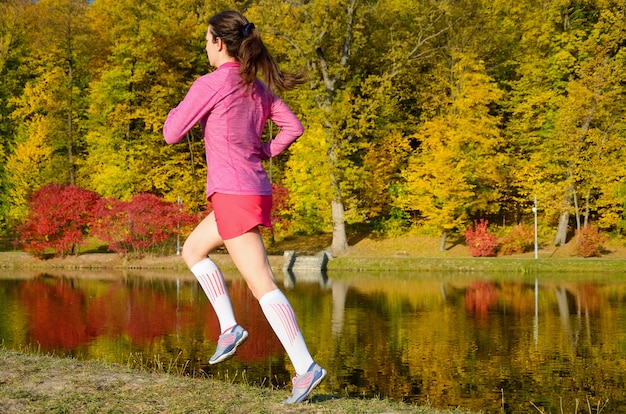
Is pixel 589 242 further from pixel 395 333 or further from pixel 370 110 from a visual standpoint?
pixel 395 333

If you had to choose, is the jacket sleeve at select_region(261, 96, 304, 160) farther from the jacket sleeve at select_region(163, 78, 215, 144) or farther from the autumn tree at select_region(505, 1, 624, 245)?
the autumn tree at select_region(505, 1, 624, 245)

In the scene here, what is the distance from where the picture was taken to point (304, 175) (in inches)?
1346

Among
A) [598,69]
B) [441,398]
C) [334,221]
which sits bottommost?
[441,398]

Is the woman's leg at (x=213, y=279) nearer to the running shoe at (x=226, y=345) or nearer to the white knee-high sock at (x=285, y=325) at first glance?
the running shoe at (x=226, y=345)

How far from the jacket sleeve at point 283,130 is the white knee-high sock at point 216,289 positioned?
29.1 inches

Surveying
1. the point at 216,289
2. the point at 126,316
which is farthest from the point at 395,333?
the point at 216,289

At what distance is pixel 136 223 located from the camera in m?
31.8

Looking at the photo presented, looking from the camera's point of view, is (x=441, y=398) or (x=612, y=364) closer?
(x=441, y=398)

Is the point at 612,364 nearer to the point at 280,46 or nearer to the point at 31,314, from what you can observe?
the point at 31,314

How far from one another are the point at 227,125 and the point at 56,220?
29.7m

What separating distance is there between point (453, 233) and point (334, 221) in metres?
5.28

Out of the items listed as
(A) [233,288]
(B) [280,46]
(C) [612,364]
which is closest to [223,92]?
(C) [612,364]

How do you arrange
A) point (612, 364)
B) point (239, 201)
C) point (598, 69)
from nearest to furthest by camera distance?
1. point (239, 201)
2. point (612, 364)
3. point (598, 69)

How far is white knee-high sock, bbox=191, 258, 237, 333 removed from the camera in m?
4.72
